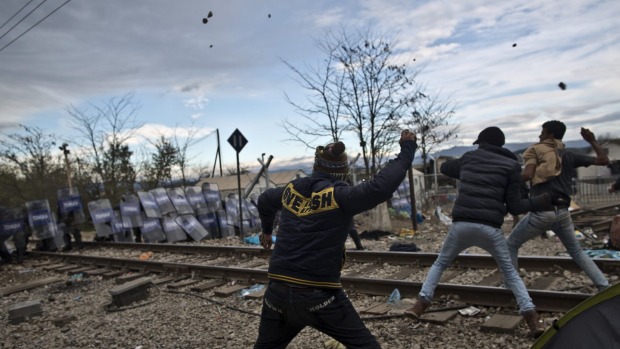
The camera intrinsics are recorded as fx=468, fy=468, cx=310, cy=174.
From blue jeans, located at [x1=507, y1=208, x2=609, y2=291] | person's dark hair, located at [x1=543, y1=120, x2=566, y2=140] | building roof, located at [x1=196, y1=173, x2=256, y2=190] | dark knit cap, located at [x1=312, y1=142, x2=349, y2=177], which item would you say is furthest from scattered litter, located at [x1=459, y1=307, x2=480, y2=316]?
building roof, located at [x1=196, y1=173, x2=256, y2=190]

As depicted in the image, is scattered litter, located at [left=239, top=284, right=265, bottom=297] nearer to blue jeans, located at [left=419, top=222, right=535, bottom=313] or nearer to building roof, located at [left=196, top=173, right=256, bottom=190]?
blue jeans, located at [left=419, top=222, right=535, bottom=313]

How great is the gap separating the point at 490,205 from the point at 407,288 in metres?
2.16

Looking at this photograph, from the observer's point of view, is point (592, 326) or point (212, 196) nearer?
point (592, 326)

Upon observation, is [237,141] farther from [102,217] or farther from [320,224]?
[320,224]

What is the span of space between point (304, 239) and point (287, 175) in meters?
44.4

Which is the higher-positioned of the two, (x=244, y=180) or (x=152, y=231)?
(x=244, y=180)

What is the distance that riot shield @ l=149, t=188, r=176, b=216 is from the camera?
1520cm

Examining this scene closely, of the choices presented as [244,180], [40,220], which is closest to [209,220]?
[40,220]

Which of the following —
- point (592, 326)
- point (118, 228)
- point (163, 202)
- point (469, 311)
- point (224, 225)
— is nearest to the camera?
point (592, 326)

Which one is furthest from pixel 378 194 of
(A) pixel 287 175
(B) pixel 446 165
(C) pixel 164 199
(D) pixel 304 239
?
(A) pixel 287 175

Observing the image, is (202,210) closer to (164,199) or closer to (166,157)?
(164,199)

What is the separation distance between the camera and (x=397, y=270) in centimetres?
790

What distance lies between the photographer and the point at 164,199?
15.5 metres

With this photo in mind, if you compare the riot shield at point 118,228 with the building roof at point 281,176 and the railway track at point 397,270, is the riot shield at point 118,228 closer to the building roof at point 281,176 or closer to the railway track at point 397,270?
the railway track at point 397,270
